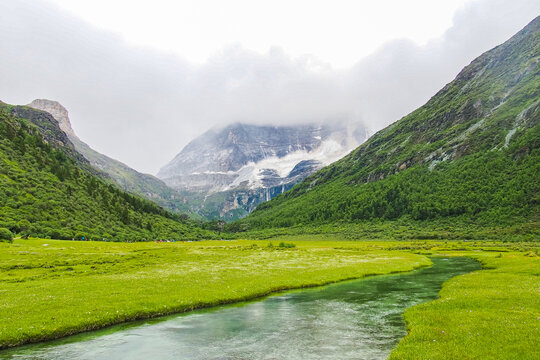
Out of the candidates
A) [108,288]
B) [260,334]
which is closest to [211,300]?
[260,334]

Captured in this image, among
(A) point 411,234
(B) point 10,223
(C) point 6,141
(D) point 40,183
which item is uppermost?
(C) point 6,141

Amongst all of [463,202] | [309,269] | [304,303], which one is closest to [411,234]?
[463,202]

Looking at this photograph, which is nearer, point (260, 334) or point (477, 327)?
point (477, 327)

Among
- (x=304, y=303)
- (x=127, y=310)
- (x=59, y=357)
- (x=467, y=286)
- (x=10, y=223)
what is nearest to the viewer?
(x=59, y=357)

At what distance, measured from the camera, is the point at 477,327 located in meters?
20.7

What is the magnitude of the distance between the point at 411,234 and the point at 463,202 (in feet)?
155

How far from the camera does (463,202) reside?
19138cm

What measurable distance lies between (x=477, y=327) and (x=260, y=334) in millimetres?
15702

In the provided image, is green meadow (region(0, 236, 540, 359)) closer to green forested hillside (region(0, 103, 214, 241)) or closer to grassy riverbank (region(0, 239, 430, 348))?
grassy riverbank (region(0, 239, 430, 348))

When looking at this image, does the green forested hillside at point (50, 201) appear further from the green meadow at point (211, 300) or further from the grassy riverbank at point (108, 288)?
the green meadow at point (211, 300)

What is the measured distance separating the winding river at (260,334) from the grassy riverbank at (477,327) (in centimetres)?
196

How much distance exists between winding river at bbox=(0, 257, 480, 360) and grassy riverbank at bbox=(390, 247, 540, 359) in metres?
1.96

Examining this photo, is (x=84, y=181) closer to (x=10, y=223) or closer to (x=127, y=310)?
(x=10, y=223)

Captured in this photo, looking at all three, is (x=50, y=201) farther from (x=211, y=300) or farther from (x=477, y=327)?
(x=477, y=327)
